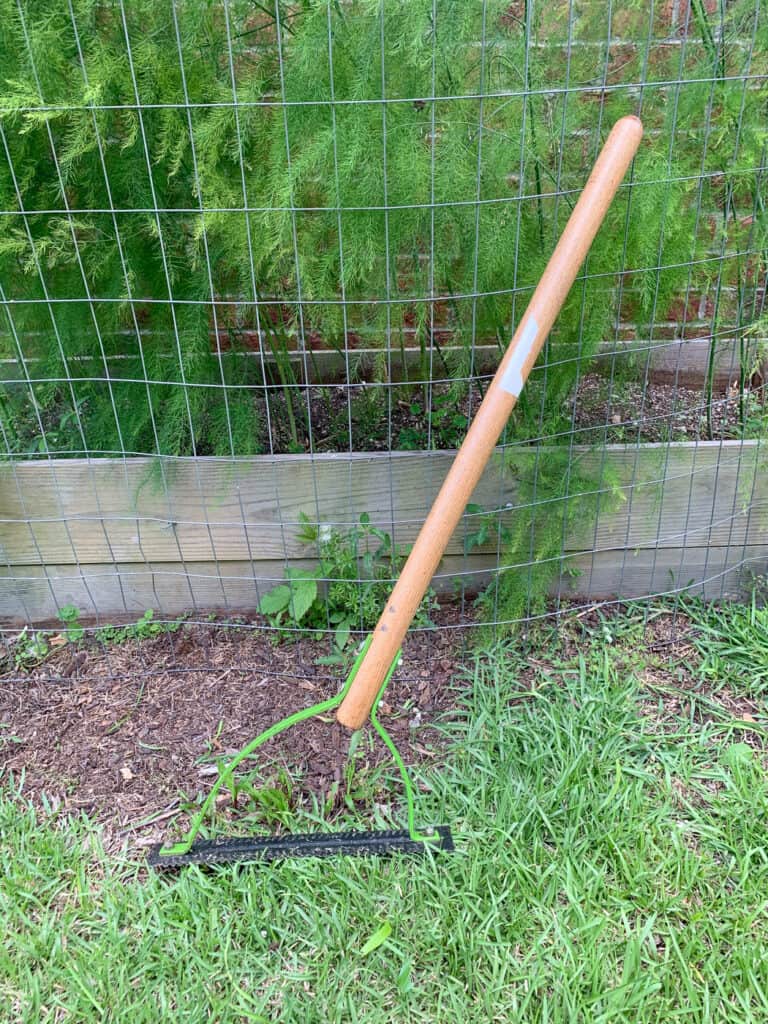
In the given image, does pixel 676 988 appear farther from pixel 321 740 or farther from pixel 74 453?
pixel 74 453

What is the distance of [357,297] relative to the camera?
228 cm

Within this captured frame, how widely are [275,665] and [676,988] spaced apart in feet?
4.23

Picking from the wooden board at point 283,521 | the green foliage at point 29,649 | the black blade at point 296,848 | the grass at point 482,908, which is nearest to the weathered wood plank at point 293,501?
the wooden board at point 283,521

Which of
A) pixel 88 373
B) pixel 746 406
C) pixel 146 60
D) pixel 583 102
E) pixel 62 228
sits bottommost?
pixel 746 406

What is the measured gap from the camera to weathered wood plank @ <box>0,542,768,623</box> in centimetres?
250

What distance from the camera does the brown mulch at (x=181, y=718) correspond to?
2.04 metres

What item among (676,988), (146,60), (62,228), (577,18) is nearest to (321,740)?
(676,988)

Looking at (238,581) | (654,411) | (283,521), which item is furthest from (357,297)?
(654,411)

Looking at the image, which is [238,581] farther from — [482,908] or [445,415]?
[482,908]

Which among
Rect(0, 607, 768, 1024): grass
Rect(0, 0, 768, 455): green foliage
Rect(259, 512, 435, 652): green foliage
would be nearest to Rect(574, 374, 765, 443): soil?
Rect(0, 0, 768, 455): green foliage

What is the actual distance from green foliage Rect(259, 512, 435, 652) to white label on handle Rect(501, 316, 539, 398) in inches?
35.7

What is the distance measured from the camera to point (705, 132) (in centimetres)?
200

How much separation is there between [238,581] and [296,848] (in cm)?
91

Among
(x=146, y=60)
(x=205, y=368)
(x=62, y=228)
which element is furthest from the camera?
(x=205, y=368)
